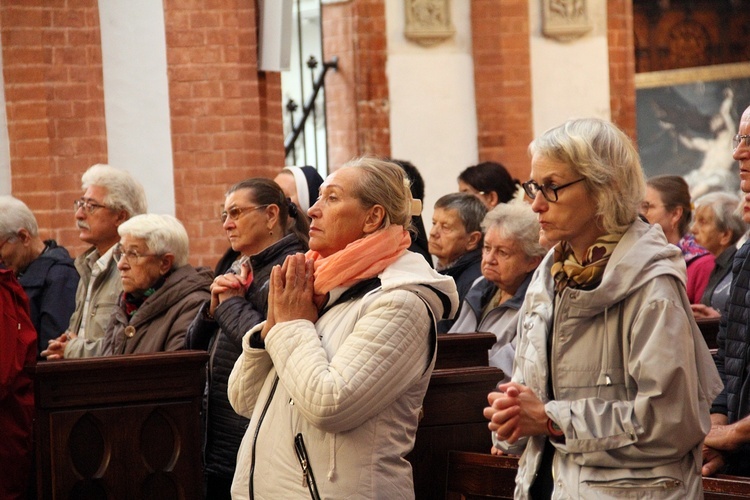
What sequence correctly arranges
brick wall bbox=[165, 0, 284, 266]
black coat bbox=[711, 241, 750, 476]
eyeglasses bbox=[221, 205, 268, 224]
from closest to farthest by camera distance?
1. black coat bbox=[711, 241, 750, 476]
2. eyeglasses bbox=[221, 205, 268, 224]
3. brick wall bbox=[165, 0, 284, 266]

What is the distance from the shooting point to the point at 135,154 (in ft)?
27.4

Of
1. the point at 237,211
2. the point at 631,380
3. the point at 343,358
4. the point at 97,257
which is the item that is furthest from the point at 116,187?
the point at 631,380

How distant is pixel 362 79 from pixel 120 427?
658cm

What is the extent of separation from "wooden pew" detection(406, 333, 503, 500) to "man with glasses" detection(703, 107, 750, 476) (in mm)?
1148

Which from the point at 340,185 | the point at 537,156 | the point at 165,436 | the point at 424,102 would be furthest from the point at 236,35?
the point at 537,156

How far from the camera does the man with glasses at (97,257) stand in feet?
17.9

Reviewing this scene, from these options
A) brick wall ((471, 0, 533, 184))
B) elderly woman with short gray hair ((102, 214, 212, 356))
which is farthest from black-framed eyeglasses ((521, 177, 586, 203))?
brick wall ((471, 0, 533, 184))

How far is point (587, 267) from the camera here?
9.45 feet

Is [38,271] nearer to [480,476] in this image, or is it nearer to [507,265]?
[507,265]

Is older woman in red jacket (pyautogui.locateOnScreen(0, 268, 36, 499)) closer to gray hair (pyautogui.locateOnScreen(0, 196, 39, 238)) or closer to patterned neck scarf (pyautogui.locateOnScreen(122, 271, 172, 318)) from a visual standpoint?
patterned neck scarf (pyautogui.locateOnScreen(122, 271, 172, 318))

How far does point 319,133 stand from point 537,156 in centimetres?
849

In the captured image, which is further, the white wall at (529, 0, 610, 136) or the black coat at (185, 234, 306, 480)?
the white wall at (529, 0, 610, 136)

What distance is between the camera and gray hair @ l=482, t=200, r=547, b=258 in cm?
520

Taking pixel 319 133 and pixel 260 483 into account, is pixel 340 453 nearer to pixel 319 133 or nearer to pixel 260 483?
pixel 260 483
